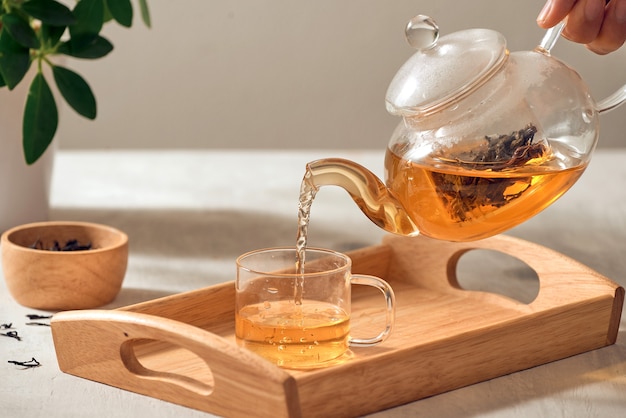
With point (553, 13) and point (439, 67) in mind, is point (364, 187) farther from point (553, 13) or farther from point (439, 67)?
point (553, 13)

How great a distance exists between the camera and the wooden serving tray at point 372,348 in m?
0.74

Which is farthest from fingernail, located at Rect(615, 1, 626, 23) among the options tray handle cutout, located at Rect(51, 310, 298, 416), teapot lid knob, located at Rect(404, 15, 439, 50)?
tray handle cutout, located at Rect(51, 310, 298, 416)

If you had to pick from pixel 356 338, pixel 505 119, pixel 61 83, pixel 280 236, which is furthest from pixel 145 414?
pixel 280 236

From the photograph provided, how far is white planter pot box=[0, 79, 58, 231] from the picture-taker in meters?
1.26

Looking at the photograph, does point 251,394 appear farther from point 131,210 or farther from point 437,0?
point 437,0

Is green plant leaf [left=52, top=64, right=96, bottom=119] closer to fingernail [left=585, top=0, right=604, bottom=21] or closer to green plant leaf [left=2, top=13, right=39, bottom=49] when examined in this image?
green plant leaf [left=2, top=13, right=39, bottom=49]

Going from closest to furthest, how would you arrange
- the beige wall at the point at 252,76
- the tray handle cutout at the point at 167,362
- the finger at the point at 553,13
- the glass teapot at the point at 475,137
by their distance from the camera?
the tray handle cutout at the point at 167,362
the glass teapot at the point at 475,137
the finger at the point at 553,13
the beige wall at the point at 252,76

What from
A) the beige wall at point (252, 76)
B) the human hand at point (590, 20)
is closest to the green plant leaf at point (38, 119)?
the human hand at point (590, 20)

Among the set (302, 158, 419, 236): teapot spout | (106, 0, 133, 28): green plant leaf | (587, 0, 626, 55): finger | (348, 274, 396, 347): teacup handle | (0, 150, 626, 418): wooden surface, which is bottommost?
(0, 150, 626, 418): wooden surface

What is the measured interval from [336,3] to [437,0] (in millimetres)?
283

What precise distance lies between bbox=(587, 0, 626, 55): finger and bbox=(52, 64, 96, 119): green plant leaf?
0.57 m

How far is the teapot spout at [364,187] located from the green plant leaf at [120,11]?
1.30ft

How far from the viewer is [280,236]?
137 centimetres

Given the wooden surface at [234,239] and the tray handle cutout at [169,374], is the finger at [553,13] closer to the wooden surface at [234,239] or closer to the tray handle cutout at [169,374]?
the wooden surface at [234,239]
